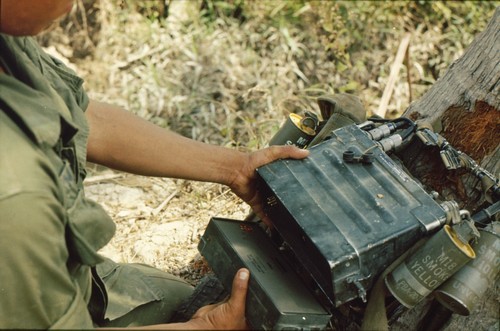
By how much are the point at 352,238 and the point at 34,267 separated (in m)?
1.06

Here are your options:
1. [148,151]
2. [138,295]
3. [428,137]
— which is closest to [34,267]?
[148,151]

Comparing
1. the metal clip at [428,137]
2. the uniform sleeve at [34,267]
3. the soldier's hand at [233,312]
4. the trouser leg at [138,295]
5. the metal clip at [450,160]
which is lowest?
the trouser leg at [138,295]

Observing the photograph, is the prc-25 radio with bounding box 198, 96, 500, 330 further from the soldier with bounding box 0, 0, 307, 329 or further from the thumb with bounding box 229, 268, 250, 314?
the soldier with bounding box 0, 0, 307, 329

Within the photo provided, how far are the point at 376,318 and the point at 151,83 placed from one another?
383 centimetres

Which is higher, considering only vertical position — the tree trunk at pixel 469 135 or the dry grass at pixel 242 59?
the tree trunk at pixel 469 135

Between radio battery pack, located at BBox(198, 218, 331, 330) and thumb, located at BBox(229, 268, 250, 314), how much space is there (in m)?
0.02

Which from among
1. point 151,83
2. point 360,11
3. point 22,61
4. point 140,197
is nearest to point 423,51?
point 360,11

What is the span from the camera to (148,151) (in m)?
2.59

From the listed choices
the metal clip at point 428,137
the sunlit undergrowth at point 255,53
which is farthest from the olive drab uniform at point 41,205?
the sunlit undergrowth at point 255,53

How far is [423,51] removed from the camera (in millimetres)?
5719

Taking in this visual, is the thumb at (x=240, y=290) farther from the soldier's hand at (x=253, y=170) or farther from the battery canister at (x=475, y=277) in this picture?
the battery canister at (x=475, y=277)

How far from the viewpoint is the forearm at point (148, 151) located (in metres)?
2.53

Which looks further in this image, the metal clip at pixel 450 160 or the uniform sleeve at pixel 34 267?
the metal clip at pixel 450 160

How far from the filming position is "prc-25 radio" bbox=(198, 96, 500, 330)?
204 centimetres
